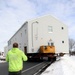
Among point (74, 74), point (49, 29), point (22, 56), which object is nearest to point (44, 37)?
Answer: point (49, 29)

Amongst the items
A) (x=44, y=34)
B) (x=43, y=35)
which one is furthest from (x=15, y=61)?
(x=44, y=34)

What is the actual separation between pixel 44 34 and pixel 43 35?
0.33 m

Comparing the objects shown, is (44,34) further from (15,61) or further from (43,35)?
(15,61)

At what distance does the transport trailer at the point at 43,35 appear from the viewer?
36188 mm

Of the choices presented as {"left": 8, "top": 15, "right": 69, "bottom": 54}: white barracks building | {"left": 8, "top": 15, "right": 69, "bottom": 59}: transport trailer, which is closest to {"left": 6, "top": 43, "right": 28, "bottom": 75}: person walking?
{"left": 8, "top": 15, "right": 69, "bottom": 59}: transport trailer

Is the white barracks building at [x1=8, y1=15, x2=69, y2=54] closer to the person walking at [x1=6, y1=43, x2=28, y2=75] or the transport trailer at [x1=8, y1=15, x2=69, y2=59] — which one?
the transport trailer at [x1=8, y1=15, x2=69, y2=59]

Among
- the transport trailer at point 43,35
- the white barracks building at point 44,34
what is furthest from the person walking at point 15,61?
the white barracks building at point 44,34

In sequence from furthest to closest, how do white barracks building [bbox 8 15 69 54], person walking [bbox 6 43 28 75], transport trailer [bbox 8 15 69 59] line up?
white barracks building [bbox 8 15 69 54], transport trailer [bbox 8 15 69 59], person walking [bbox 6 43 28 75]

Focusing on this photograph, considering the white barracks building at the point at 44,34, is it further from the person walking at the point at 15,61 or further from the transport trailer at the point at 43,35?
the person walking at the point at 15,61

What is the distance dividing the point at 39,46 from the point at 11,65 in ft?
92.5

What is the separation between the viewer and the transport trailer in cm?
3619

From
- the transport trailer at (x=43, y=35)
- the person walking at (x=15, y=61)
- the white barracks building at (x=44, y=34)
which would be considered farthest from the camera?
the white barracks building at (x=44, y=34)

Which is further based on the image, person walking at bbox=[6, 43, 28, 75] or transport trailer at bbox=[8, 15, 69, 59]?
transport trailer at bbox=[8, 15, 69, 59]

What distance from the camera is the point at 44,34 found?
37.6m
